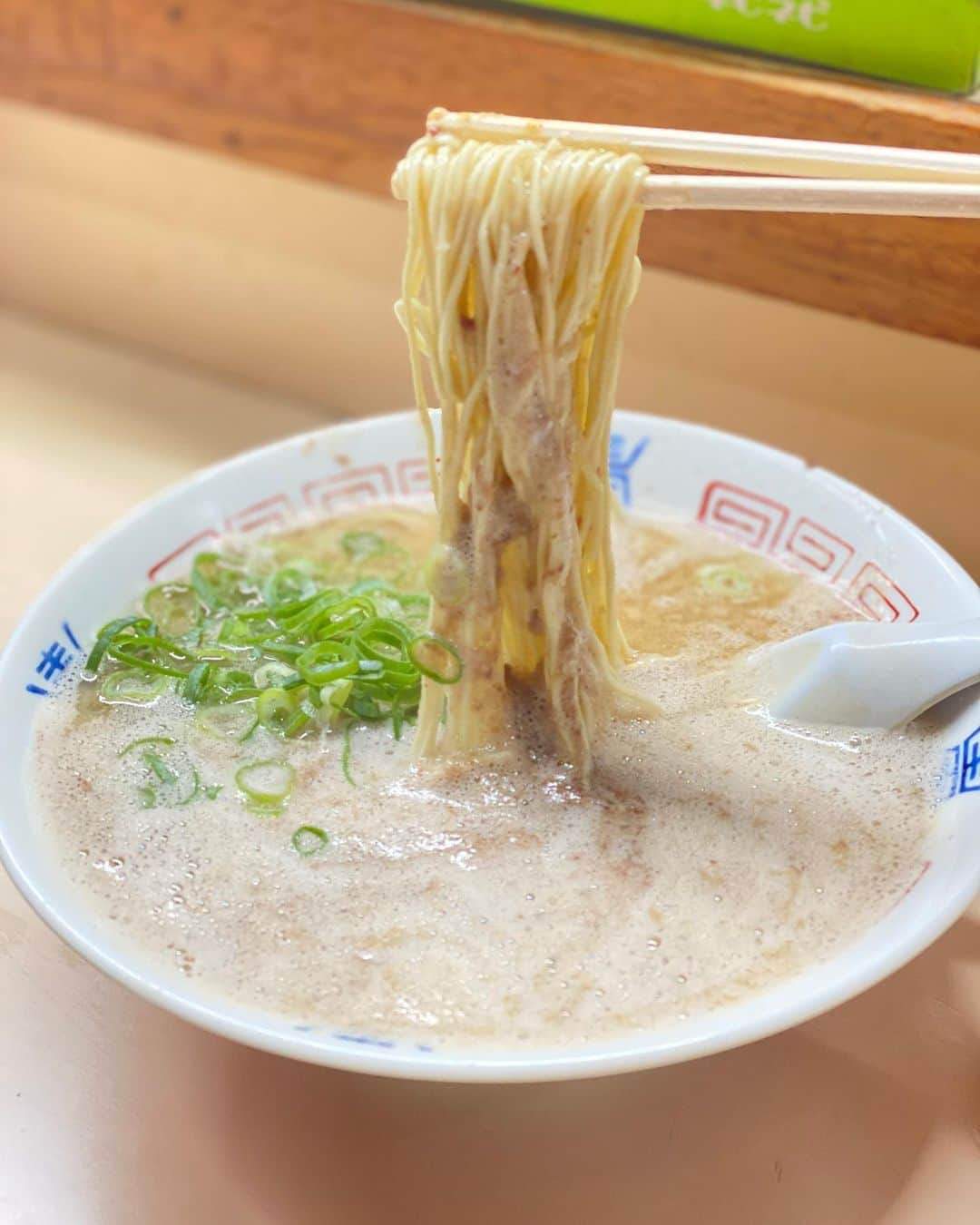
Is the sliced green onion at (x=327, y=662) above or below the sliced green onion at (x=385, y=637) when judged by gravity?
below

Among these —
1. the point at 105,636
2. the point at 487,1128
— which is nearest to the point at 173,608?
the point at 105,636

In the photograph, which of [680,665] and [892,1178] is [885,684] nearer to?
[680,665]

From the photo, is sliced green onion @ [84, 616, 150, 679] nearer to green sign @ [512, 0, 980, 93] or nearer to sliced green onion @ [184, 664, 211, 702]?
sliced green onion @ [184, 664, 211, 702]

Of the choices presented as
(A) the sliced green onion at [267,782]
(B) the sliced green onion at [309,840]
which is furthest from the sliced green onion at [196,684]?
(B) the sliced green onion at [309,840]

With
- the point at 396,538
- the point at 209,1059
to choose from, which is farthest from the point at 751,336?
the point at 209,1059

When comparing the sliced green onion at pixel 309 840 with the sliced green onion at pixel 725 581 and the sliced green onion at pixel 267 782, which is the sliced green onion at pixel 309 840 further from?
the sliced green onion at pixel 725 581

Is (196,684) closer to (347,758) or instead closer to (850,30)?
(347,758)
